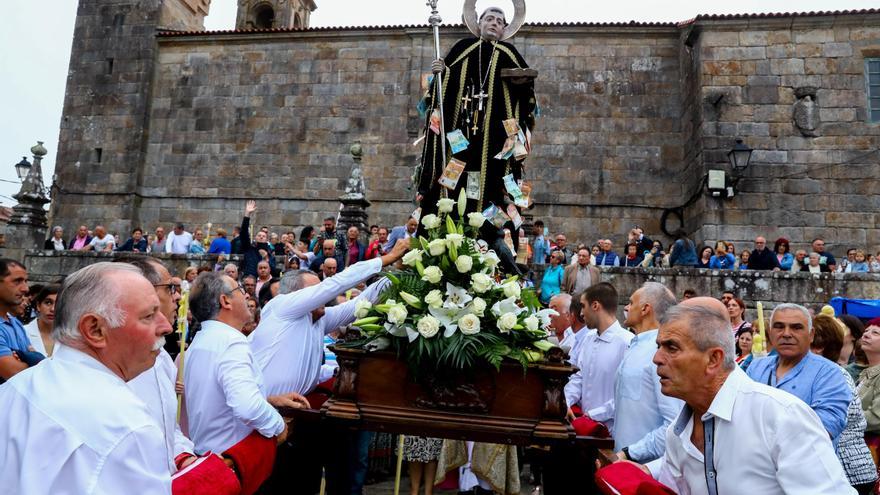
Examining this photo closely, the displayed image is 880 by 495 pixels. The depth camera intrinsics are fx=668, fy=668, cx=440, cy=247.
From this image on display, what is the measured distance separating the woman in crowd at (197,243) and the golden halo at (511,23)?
11.4 metres

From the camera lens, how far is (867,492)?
4.16 metres

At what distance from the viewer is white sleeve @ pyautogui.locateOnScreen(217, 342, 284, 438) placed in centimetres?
344

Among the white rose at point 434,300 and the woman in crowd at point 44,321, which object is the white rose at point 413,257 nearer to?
the white rose at point 434,300

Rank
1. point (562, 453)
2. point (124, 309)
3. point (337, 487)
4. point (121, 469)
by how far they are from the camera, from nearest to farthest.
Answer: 1. point (121, 469)
2. point (124, 309)
3. point (562, 453)
4. point (337, 487)

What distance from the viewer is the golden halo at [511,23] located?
601 centimetres

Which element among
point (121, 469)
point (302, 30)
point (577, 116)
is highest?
point (302, 30)

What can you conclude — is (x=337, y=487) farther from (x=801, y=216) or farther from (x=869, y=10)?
(x=869, y=10)

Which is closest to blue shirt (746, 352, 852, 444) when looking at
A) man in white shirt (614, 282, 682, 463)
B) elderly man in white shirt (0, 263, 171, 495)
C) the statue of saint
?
man in white shirt (614, 282, 682, 463)

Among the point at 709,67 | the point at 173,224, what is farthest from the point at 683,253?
the point at 173,224

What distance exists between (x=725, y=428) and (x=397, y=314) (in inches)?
65.7

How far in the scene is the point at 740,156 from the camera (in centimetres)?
1550

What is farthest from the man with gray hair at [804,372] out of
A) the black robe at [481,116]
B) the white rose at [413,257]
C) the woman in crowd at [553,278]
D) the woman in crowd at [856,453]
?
the woman in crowd at [553,278]

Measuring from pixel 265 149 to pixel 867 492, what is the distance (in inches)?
698

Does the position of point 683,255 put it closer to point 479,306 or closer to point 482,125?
point 482,125
